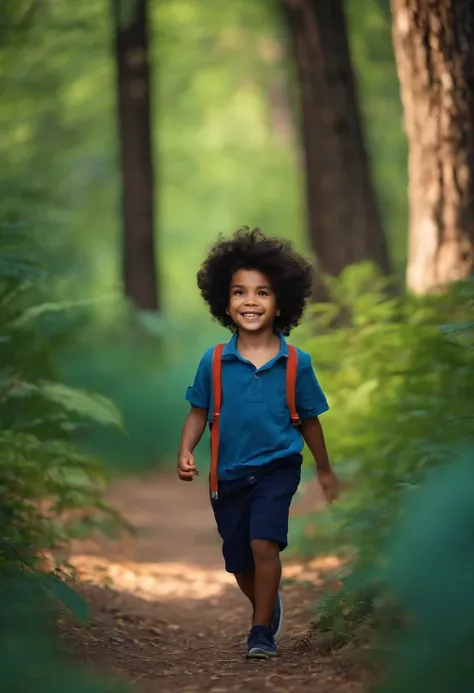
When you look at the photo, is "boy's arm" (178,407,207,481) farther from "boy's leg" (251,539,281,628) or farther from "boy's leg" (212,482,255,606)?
"boy's leg" (251,539,281,628)

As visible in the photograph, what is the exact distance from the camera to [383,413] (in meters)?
6.32

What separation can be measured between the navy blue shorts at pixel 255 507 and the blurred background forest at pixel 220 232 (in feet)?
1.07

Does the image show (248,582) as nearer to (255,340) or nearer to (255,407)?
(255,407)

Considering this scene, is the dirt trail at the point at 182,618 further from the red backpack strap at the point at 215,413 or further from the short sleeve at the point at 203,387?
the short sleeve at the point at 203,387

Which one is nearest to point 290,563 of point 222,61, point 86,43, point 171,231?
point 86,43

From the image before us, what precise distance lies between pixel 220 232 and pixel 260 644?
189 cm

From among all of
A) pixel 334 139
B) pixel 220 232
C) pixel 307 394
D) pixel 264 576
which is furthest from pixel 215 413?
pixel 334 139

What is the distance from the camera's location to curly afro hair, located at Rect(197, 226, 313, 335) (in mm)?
5215

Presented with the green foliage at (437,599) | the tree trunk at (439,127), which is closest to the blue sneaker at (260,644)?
the green foliage at (437,599)

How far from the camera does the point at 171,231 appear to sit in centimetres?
3188

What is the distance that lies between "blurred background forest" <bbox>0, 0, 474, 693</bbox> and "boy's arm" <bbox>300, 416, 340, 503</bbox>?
155 mm

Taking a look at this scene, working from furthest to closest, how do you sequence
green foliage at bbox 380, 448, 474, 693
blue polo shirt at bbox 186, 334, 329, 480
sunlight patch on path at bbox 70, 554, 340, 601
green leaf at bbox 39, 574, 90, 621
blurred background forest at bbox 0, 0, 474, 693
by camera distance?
sunlight patch on path at bbox 70, 554, 340, 601
blurred background forest at bbox 0, 0, 474, 693
blue polo shirt at bbox 186, 334, 329, 480
green leaf at bbox 39, 574, 90, 621
green foliage at bbox 380, 448, 474, 693

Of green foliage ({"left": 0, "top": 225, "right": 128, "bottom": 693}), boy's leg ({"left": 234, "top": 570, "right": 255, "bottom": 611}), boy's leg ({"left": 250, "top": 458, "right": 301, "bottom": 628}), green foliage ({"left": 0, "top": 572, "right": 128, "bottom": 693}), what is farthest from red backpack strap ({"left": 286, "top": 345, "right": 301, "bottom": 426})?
green foliage ({"left": 0, "top": 572, "right": 128, "bottom": 693})

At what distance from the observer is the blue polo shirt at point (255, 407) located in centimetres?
487
